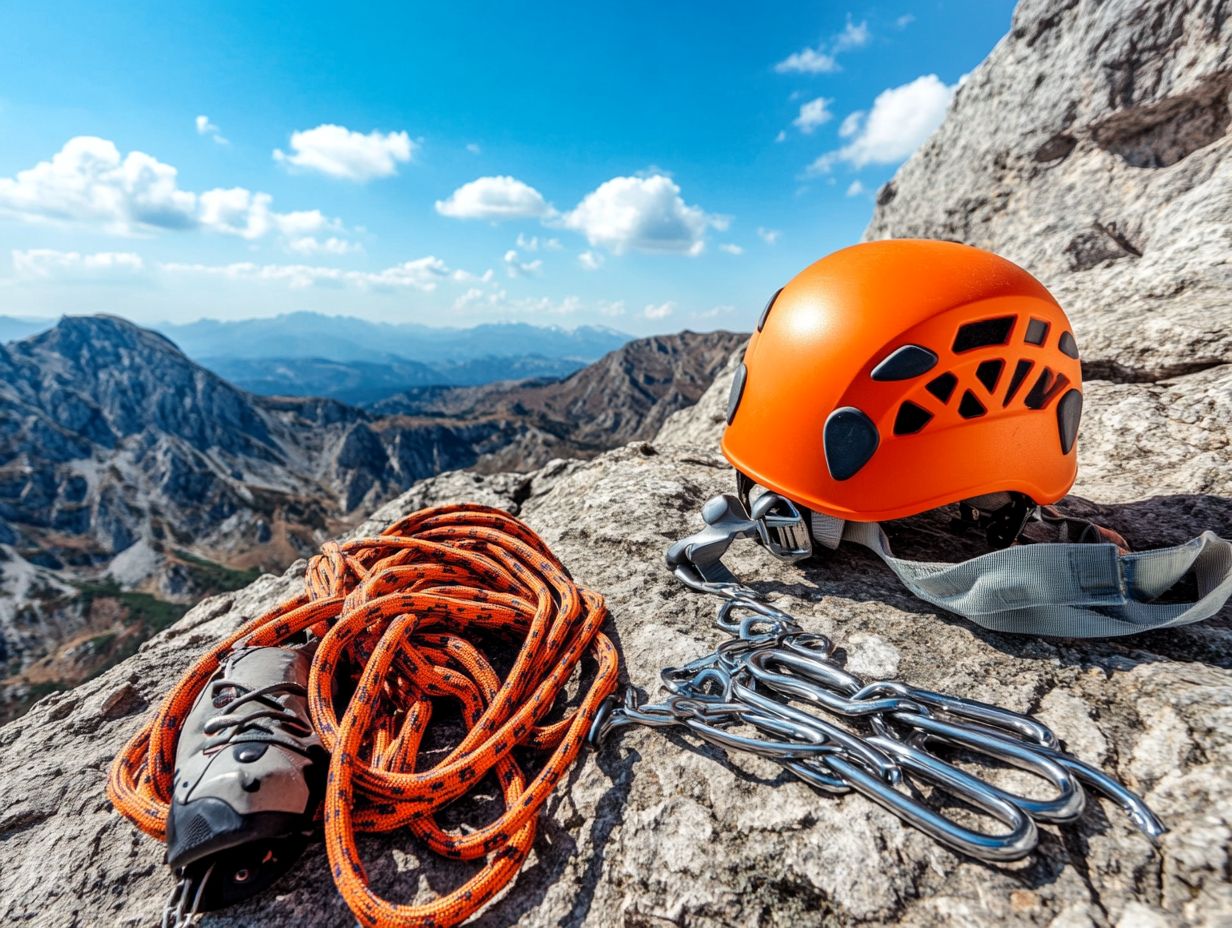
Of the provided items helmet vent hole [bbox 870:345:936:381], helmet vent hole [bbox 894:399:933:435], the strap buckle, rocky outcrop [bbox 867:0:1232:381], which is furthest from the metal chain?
rocky outcrop [bbox 867:0:1232:381]

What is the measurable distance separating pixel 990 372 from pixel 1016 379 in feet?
0.65

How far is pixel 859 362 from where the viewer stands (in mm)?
3508

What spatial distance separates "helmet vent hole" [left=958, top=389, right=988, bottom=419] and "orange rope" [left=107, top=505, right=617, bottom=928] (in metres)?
2.54

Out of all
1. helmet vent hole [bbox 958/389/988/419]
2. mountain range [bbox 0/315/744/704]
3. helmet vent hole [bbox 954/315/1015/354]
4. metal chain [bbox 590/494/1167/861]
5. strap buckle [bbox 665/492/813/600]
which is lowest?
mountain range [bbox 0/315/744/704]

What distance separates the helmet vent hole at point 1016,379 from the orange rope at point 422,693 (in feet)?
9.35

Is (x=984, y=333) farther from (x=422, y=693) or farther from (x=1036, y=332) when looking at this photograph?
(x=422, y=693)

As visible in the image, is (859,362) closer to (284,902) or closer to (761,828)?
(761,828)

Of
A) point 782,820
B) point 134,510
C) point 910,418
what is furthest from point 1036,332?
point 134,510

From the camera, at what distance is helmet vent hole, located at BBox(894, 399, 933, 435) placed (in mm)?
3484

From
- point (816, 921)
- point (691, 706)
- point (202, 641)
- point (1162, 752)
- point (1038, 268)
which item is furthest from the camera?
point (1038, 268)

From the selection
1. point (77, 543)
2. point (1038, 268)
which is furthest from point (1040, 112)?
point (77, 543)

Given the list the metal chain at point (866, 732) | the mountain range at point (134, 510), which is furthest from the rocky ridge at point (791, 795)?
the mountain range at point (134, 510)

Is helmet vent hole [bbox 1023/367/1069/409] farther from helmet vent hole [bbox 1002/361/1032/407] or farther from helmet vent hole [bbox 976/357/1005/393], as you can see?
helmet vent hole [bbox 976/357/1005/393]

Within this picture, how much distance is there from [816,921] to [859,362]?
9.29ft
